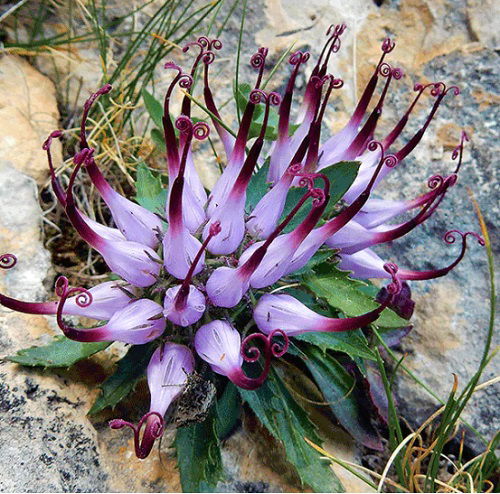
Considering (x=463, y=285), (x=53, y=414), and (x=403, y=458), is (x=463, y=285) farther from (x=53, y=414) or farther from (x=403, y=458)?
(x=53, y=414)

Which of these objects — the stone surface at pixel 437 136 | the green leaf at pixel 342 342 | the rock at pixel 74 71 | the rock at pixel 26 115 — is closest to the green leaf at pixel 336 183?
the green leaf at pixel 342 342

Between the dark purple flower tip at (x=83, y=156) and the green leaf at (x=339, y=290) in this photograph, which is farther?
the green leaf at (x=339, y=290)

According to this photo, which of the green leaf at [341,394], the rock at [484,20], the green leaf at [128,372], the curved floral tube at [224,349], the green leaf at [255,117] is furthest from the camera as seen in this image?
the rock at [484,20]

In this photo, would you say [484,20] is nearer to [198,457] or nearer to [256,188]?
[256,188]

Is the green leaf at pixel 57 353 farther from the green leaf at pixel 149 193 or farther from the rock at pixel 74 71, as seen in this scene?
the rock at pixel 74 71

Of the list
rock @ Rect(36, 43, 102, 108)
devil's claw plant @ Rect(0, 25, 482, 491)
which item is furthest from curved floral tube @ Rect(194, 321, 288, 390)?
rock @ Rect(36, 43, 102, 108)
